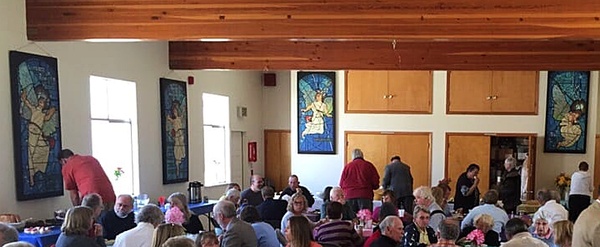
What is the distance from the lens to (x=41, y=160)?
538cm

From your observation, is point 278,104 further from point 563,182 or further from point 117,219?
point 117,219

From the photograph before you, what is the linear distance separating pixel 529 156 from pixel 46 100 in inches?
283

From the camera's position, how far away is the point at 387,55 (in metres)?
7.41

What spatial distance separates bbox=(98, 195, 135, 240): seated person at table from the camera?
5012 millimetres

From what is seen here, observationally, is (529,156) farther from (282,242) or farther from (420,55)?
(282,242)

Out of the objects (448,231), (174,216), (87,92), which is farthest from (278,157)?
(448,231)

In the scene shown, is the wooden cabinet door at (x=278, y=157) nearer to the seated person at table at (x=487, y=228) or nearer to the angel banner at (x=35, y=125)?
the angel banner at (x=35, y=125)

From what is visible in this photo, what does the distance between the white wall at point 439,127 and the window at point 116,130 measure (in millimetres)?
3336

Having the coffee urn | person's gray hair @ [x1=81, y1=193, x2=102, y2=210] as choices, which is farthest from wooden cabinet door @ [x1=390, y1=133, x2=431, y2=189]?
person's gray hair @ [x1=81, y1=193, x2=102, y2=210]

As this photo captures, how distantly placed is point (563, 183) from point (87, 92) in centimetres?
752

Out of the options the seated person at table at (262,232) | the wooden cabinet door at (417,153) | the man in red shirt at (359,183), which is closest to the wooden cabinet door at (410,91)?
the wooden cabinet door at (417,153)

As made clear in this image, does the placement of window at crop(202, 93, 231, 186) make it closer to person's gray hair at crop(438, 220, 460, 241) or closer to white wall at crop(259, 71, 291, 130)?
white wall at crop(259, 71, 291, 130)

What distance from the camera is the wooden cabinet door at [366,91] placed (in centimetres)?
936

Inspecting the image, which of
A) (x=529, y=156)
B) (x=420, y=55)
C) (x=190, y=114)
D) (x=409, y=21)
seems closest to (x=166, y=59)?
(x=190, y=114)
